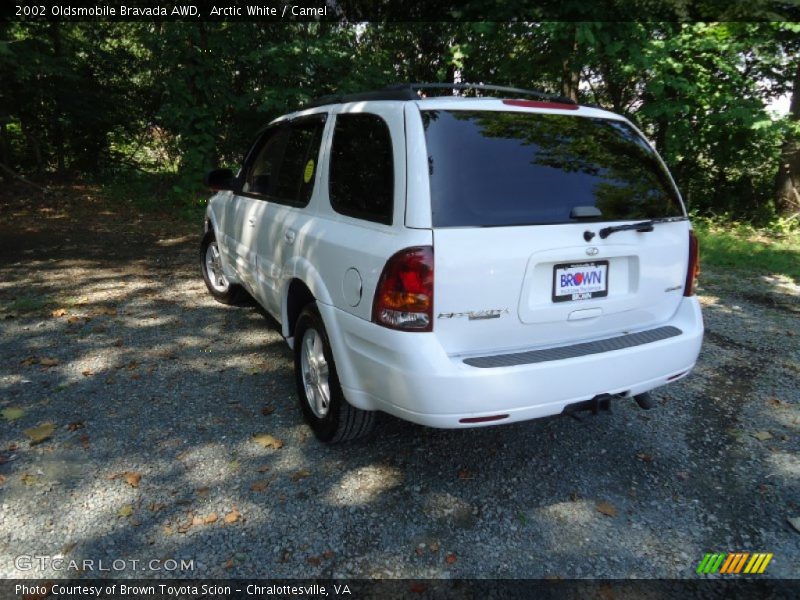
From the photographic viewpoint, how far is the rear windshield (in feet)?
8.38

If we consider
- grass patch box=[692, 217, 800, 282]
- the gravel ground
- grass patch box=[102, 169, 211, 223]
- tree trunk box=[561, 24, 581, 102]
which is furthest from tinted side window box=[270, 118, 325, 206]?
grass patch box=[102, 169, 211, 223]

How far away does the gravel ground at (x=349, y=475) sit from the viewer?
251 cm

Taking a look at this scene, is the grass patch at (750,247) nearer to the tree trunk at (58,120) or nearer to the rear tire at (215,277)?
the rear tire at (215,277)

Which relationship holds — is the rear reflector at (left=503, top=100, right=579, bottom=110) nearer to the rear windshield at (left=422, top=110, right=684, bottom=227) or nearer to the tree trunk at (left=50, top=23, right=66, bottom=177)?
the rear windshield at (left=422, top=110, right=684, bottom=227)

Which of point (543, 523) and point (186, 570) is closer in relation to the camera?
point (186, 570)

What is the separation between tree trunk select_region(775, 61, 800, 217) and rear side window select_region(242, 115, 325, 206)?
10.3 metres

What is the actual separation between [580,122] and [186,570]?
2.80 metres

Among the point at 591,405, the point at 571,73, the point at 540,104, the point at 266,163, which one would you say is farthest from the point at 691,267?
the point at 571,73

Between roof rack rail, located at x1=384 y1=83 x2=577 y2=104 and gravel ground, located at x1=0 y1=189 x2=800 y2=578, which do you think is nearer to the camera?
gravel ground, located at x1=0 y1=189 x2=800 y2=578

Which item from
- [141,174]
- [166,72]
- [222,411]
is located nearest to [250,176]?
[222,411]

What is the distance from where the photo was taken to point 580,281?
2.71 m

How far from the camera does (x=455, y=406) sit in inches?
96.5

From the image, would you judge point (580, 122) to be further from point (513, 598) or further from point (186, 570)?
point (186, 570)

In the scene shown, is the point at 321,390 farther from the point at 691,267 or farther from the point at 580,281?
the point at 691,267
